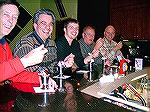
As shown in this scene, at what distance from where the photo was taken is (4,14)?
2041 mm

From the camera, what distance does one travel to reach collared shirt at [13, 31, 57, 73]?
2.46m

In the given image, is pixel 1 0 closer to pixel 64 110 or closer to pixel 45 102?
pixel 45 102

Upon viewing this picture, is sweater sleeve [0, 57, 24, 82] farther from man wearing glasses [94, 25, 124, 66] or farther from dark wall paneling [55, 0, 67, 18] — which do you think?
dark wall paneling [55, 0, 67, 18]

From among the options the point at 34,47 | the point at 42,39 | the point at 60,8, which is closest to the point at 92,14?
the point at 60,8

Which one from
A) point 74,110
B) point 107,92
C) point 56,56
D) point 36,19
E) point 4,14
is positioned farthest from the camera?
point 56,56

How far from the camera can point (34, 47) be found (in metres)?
2.36

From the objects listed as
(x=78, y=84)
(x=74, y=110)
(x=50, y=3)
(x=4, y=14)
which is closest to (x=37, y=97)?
(x=74, y=110)

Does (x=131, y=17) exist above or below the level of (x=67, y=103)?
above

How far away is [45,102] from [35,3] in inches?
245

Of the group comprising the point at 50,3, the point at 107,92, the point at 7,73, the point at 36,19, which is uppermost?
the point at 50,3

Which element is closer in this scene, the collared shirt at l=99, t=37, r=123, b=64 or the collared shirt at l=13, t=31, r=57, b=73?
the collared shirt at l=13, t=31, r=57, b=73

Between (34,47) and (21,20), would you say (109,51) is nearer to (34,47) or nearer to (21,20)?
(34,47)

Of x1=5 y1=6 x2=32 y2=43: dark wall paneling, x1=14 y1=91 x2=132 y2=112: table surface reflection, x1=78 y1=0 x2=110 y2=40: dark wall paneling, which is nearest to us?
x1=14 y1=91 x2=132 y2=112: table surface reflection

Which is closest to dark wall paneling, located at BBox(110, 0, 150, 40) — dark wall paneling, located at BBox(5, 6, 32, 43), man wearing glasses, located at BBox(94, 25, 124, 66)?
man wearing glasses, located at BBox(94, 25, 124, 66)
